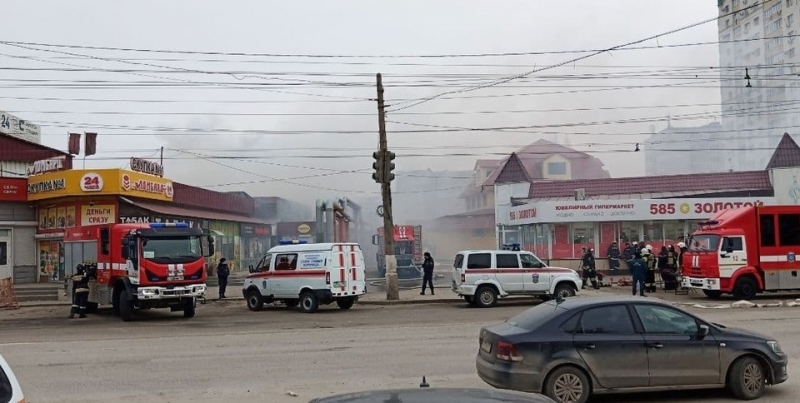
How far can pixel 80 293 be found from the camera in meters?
21.0

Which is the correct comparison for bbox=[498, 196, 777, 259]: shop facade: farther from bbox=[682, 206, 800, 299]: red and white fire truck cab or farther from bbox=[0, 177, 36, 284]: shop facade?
bbox=[0, 177, 36, 284]: shop facade

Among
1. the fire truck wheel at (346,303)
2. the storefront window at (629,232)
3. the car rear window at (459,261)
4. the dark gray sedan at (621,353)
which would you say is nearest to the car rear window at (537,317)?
the dark gray sedan at (621,353)

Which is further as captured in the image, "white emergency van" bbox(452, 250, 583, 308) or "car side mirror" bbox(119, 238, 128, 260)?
"white emergency van" bbox(452, 250, 583, 308)

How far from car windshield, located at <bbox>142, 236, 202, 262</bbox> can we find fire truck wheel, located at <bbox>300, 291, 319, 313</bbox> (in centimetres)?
322

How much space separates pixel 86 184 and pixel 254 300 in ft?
39.1

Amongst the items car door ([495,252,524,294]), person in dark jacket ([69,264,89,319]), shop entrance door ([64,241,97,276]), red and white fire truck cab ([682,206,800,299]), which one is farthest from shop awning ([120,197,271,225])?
red and white fire truck cab ([682,206,800,299])

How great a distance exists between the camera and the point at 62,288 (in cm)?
2762

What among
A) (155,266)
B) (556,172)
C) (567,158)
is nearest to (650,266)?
(155,266)

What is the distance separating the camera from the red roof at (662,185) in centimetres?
4425

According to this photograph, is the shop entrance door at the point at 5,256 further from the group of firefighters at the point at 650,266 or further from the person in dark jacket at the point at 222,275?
the group of firefighters at the point at 650,266

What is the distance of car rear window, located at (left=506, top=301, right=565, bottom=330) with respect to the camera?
8430 millimetres

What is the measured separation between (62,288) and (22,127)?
21.4 m

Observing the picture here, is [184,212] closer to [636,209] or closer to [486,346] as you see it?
[636,209]

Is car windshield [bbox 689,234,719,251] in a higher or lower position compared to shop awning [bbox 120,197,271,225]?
lower
